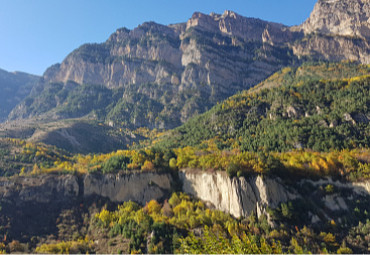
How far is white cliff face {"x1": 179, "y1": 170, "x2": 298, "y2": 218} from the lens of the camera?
57.0 meters

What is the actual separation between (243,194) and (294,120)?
60.4 m

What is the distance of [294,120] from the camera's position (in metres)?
106

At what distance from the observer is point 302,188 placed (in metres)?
62.8

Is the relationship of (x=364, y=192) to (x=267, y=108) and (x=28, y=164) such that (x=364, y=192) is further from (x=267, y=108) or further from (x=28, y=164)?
(x=28, y=164)

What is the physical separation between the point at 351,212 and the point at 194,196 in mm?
36795

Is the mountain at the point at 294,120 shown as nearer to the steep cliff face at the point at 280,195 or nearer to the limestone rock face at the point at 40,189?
the steep cliff face at the point at 280,195

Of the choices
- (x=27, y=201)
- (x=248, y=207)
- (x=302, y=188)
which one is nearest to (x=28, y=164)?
(x=27, y=201)

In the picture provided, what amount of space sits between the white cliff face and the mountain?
30593 millimetres

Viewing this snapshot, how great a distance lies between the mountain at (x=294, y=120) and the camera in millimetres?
87750

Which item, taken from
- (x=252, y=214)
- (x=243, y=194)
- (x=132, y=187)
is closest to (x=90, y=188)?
(x=132, y=187)

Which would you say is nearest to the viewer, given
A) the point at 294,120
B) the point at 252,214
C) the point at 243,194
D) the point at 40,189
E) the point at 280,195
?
the point at 252,214

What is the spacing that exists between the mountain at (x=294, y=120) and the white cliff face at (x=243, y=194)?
30593 mm

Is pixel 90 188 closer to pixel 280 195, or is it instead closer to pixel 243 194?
pixel 243 194

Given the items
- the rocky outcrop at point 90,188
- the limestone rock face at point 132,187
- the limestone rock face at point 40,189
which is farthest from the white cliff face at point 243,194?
the limestone rock face at point 40,189
